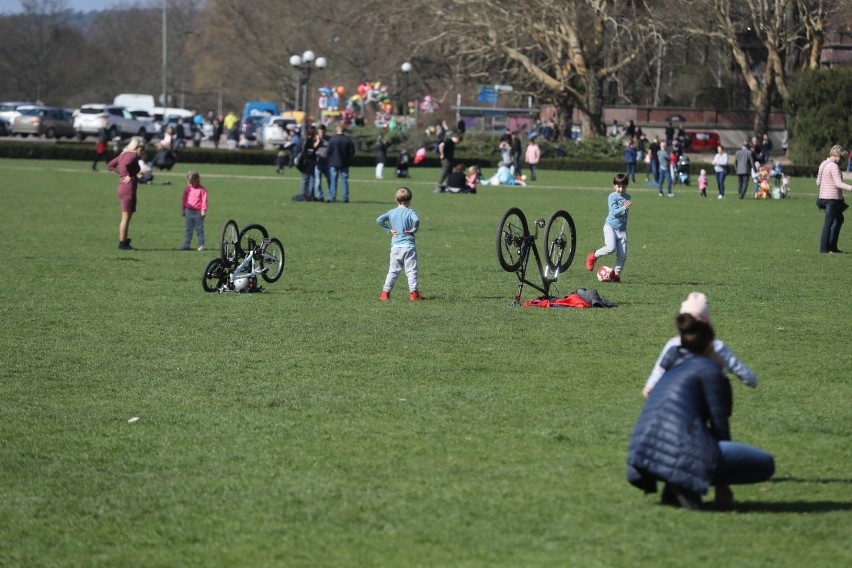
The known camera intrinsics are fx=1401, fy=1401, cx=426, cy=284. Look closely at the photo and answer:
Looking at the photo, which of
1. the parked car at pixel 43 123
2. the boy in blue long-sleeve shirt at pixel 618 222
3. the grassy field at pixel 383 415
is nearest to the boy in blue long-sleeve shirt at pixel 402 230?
the grassy field at pixel 383 415

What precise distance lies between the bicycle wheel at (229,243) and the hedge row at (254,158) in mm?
40669

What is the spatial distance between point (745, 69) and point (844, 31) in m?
4.66

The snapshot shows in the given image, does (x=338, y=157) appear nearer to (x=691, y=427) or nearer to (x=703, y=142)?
(x=691, y=427)

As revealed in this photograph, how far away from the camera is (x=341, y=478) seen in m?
8.29

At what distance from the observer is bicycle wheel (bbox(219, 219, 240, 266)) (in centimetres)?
1722

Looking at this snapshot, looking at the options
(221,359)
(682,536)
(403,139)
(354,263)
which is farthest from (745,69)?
(682,536)

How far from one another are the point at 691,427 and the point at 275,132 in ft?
215

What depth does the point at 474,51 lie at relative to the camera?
64625mm

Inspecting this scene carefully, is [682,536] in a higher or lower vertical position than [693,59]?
lower

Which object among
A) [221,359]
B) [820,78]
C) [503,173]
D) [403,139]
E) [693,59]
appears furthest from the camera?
[693,59]

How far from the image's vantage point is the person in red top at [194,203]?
832 inches

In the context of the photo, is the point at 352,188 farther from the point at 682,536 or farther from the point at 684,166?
the point at 682,536

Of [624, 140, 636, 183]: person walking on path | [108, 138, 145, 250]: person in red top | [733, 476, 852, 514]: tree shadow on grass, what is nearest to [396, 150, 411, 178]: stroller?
[624, 140, 636, 183]: person walking on path

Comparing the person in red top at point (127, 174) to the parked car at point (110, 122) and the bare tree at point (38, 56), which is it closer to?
the parked car at point (110, 122)
